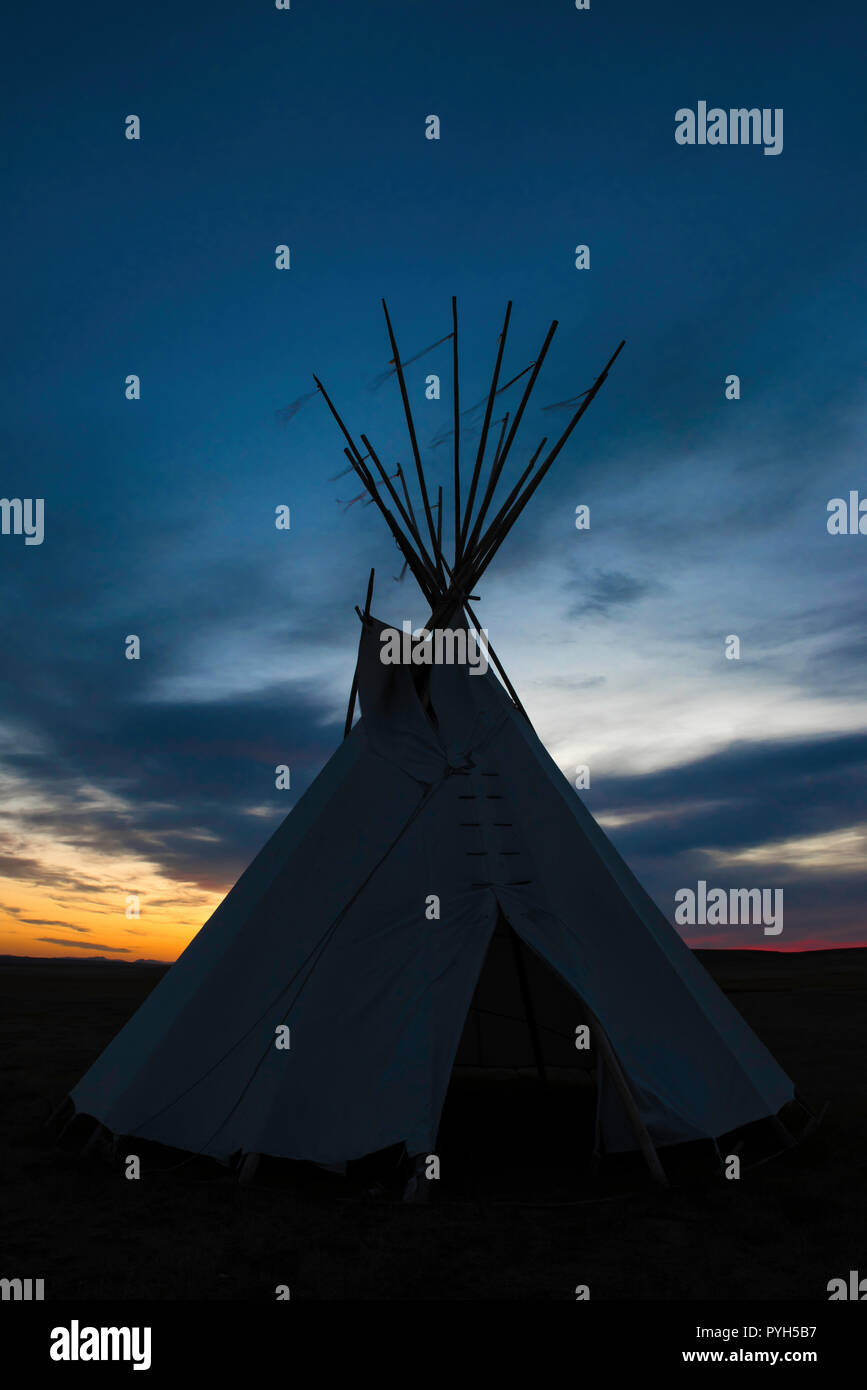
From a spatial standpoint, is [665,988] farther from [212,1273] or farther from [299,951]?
[212,1273]

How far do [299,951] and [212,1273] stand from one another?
7.32 feet

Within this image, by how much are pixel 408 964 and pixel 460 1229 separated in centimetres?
167

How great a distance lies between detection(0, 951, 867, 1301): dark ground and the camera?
4809 millimetres

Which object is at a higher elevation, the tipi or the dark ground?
the tipi

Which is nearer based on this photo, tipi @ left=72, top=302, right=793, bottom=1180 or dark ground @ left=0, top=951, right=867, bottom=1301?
dark ground @ left=0, top=951, right=867, bottom=1301

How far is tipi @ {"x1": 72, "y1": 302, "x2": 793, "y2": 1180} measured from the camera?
20.3 ft

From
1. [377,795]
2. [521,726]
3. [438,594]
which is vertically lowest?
[377,795]

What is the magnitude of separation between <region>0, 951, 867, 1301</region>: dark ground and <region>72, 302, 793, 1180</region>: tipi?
343 millimetres

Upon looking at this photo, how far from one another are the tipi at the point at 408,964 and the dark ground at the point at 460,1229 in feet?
1.12

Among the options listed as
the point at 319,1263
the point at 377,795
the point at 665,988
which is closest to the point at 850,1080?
the point at 665,988

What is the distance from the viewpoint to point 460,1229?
5.50 m

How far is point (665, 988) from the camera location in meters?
6.94

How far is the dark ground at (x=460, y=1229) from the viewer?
4809mm
